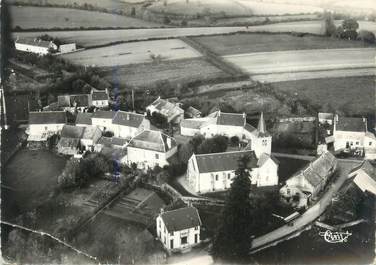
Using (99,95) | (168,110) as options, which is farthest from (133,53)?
(168,110)

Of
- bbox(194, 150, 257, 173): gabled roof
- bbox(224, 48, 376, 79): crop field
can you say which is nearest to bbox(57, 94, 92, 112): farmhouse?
bbox(194, 150, 257, 173): gabled roof

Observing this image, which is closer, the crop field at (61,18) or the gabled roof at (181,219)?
the gabled roof at (181,219)

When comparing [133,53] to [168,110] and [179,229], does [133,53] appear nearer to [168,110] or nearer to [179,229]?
[168,110]

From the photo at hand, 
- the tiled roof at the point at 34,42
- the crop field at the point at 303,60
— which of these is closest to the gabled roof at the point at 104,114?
the crop field at the point at 303,60

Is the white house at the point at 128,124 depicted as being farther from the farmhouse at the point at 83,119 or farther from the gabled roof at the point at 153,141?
the gabled roof at the point at 153,141

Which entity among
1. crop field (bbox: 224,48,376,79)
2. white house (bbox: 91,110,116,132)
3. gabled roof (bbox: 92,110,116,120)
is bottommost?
white house (bbox: 91,110,116,132)

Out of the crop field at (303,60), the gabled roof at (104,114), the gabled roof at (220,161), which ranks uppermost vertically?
the crop field at (303,60)

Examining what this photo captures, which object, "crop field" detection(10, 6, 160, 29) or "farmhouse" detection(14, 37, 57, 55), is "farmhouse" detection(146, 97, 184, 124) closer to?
"farmhouse" detection(14, 37, 57, 55)
